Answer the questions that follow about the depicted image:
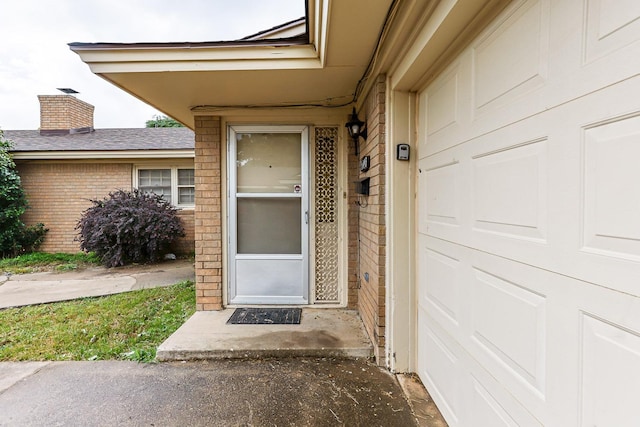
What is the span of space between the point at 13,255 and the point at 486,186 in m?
10.3

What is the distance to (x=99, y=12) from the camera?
6.92 metres

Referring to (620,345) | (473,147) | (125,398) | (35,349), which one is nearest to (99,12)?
(35,349)

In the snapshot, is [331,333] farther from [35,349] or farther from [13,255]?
[13,255]

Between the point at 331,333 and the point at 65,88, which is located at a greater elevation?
the point at 65,88

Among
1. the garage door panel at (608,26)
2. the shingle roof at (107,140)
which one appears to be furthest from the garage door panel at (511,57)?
the shingle roof at (107,140)

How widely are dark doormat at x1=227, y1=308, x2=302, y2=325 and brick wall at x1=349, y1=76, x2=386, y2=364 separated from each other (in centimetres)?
80

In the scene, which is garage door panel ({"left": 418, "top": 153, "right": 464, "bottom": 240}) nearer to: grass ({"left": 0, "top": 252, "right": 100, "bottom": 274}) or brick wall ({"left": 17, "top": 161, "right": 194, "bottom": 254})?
grass ({"left": 0, "top": 252, "right": 100, "bottom": 274})

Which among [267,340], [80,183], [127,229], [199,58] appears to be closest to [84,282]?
[127,229]

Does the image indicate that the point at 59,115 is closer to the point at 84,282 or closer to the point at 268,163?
the point at 84,282

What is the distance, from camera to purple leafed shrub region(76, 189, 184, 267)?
6328 millimetres

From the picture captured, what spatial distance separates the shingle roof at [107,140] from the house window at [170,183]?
2.01 ft

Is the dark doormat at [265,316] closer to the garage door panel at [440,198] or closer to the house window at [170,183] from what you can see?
the garage door panel at [440,198]

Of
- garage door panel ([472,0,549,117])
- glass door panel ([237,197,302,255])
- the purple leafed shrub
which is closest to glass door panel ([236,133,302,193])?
glass door panel ([237,197,302,255])

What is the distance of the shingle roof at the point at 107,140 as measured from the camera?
7820 mm
